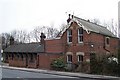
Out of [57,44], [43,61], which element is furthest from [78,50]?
[43,61]

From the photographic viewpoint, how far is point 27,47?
145ft

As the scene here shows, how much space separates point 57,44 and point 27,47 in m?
9.68

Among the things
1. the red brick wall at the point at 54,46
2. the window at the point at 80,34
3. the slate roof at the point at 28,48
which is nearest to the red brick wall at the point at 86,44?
the window at the point at 80,34

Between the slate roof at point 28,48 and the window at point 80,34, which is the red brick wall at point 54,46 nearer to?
the slate roof at point 28,48

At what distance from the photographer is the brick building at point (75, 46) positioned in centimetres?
3253

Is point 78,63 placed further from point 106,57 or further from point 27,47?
point 27,47

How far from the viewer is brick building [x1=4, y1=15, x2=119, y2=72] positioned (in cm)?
3253

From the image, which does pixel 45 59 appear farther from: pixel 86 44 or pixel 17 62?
pixel 17 62

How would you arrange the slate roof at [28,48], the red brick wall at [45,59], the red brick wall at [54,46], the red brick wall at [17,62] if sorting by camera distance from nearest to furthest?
the red brick wall at [54,46], the red brick wall at [45,59], the slate roof at [28,48], the red brick wall at [17,62]

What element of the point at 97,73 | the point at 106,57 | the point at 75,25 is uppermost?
the point at 75,25

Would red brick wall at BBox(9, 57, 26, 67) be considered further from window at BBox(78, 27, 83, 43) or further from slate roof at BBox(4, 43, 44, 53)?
window at BBox(78, 27, 83, 43)

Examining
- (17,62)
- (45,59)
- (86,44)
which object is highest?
(86,44)

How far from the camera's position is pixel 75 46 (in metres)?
33.8

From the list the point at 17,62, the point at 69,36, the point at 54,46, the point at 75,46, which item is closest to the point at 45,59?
the point at 54,46
